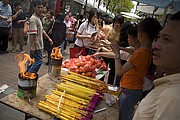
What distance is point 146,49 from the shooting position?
7.09 ft

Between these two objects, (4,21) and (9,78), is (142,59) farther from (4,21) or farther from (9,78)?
(4,21)

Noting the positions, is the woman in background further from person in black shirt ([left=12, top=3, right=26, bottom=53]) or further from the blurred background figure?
person in black shirt ([left=12, top=3, right=26, bottom=53])

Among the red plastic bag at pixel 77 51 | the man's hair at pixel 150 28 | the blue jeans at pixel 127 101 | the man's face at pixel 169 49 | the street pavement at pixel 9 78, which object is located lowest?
the street pavement at pixel 9 78

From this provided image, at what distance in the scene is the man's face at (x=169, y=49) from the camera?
3.54ft

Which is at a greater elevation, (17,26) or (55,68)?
(17,26)

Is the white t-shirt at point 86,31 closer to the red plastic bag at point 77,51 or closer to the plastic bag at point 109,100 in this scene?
the red plastic bag at point 77,51

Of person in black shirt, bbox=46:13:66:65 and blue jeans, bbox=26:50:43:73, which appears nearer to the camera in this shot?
blue jeans, bbox=26:50:43:73

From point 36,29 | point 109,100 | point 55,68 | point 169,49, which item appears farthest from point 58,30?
point 169,49

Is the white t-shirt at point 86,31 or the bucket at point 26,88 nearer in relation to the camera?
the bucket at point 26,88

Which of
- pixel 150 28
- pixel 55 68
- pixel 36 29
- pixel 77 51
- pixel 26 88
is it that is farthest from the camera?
pixel 77 51

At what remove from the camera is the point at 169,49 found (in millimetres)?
1097

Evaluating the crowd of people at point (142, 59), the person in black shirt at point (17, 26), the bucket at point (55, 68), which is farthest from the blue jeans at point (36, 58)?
the person in black shirt at point (17, 26)

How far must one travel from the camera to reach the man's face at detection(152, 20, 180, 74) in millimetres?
1080

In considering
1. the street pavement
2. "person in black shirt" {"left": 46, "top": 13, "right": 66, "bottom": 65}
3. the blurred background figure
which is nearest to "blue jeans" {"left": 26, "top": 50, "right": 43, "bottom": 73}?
the street pavement
